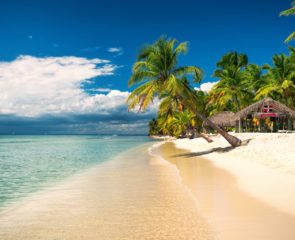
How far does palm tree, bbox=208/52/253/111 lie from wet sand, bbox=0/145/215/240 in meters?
28.2

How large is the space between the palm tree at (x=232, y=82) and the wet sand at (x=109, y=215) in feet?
92.5

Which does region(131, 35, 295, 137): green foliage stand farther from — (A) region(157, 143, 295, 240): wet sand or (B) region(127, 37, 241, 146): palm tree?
(A) region(157, 143, 295, 240): wet sand

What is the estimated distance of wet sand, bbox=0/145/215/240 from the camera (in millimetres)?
5289

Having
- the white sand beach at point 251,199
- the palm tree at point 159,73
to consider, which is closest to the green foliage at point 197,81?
the palm tree at point 159,73

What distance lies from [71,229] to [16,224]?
133 cm

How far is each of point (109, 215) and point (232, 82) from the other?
108 ft

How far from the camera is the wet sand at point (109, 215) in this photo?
5.29 m

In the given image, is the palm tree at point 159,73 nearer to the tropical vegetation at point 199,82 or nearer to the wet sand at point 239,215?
the tropical vegetation at point 199,82

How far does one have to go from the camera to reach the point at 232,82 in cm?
3688

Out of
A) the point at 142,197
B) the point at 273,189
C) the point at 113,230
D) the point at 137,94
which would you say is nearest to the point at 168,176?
the point at 142,197

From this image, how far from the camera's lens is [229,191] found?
8.33m

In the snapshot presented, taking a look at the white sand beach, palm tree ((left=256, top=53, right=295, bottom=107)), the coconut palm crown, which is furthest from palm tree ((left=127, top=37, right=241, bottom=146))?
palm tree ((left=256, top=53, right=295, bottom=107))

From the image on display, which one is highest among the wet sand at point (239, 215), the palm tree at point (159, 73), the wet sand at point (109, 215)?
the palm tree at point (159, 73)

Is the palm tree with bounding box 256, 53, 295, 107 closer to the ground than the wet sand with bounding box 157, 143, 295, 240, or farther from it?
farther from it
